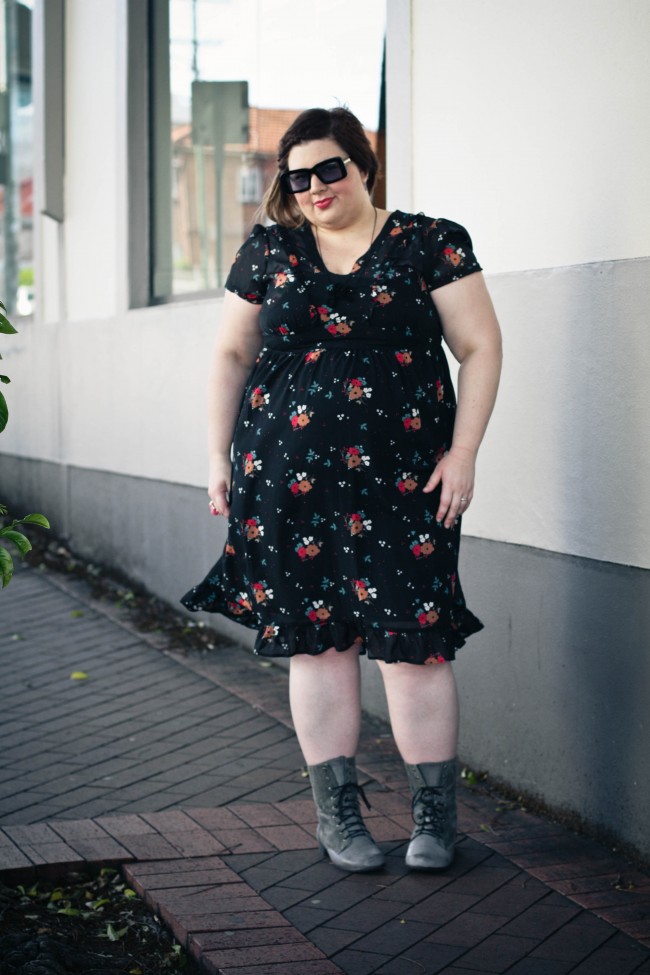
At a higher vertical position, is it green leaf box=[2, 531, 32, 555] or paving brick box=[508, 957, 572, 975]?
green leaf box=[2, 531, 32, 555]

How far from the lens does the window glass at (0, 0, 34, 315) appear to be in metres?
10.1

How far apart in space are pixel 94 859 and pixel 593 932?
1266mm

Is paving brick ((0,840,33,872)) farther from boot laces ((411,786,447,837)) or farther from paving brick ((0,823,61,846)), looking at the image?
boot laces ((411,786,447,837))

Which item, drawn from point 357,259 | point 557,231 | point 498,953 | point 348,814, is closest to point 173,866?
point 348,814

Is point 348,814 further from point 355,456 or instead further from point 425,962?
point 355,456

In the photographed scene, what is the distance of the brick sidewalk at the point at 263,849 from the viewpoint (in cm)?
290

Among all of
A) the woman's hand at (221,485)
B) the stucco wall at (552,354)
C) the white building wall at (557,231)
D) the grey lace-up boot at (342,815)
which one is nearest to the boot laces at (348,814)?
the grey lace-up boot at (342,815)

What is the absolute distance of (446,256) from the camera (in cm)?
316

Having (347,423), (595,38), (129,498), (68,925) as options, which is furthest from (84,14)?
(68,925)

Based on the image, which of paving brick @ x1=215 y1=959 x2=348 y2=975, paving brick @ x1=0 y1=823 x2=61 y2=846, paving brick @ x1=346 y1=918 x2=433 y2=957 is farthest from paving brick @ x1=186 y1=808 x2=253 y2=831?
paving brick @ x1=215 y1=959 x2=348 y2=975

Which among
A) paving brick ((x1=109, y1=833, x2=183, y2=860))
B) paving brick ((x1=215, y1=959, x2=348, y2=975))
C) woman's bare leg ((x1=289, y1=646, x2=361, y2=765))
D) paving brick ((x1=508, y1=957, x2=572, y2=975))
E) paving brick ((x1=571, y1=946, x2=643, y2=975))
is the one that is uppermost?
woman's bare leg ((x1=289, y1=646, x2=361, y2=765))

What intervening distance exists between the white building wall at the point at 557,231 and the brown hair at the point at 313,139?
1.96 ft

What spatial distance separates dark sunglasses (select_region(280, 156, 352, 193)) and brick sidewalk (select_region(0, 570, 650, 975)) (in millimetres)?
1707

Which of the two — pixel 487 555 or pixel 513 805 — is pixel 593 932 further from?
pixel 487 555
